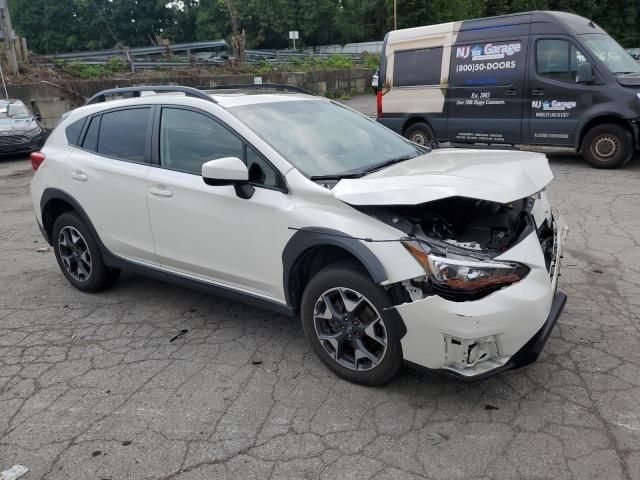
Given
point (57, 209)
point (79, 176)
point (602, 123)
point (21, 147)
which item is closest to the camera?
point (79, 176)

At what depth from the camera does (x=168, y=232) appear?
12.6 ft

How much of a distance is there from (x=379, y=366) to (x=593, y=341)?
1.53 metres

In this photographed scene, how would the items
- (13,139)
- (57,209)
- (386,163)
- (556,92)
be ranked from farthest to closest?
(13,139) < (556,92) < (57,209) < (386,163)

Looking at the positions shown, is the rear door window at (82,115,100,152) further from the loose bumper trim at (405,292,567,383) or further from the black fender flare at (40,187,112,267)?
the loose bumper trim at (405,292,567,383)

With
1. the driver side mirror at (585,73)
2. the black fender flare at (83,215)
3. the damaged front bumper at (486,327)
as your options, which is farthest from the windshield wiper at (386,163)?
the driver side mirror at (585,73)

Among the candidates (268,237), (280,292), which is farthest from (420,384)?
(268,237)

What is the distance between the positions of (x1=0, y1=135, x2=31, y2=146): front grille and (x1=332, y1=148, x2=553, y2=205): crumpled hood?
40.8 ft

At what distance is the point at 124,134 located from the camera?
422 centimetres

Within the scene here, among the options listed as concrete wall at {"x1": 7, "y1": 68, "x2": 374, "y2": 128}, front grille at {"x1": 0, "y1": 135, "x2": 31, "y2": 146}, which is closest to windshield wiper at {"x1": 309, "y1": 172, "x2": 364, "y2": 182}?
concrete wall at {"x1": 7, "y1": 68, "x2": 374, "y2": 128}

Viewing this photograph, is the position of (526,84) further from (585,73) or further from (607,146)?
(607,146)

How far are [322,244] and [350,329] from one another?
1.65ft

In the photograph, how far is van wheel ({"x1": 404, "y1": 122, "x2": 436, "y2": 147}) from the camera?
1046 centimetres

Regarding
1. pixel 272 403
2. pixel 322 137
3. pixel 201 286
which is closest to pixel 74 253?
pixel 201 286

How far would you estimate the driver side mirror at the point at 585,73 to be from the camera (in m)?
8.31
